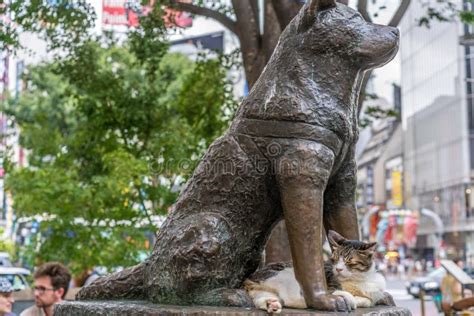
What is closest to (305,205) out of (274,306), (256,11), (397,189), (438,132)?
(274,306)

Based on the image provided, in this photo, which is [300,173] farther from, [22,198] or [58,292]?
[22,198]

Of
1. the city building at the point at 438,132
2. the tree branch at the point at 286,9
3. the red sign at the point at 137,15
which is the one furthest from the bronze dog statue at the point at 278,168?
the city building at the point at 438,132

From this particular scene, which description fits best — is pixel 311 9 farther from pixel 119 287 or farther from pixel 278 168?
pixel 119 287

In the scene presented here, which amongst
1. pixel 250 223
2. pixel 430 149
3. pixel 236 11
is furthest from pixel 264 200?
pixel 430 149

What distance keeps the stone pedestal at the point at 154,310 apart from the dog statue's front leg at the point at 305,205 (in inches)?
6.7

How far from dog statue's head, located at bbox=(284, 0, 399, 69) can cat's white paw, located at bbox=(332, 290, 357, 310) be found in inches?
39.6

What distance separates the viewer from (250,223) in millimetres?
3451

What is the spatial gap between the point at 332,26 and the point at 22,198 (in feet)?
30.2

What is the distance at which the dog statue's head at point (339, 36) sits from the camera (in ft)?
11.2

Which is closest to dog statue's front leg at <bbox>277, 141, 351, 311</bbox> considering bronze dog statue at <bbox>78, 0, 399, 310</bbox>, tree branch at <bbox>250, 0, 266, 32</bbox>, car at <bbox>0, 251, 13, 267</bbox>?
bronze dog statue at <bbox>78, 0, 399, 310</bbox>

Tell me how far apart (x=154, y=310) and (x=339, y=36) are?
141 centimetres

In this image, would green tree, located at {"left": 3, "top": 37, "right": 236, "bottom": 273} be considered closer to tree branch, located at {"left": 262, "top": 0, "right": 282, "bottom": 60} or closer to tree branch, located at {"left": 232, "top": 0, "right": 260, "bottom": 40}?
tree branch, located at {"left": 232, "top": 0, "right": 260, "bottom": 40}

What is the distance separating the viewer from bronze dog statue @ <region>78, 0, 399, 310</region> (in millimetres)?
3248

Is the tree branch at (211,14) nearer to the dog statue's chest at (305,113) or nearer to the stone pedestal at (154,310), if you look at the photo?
the dog statue's chest at (305,113)
